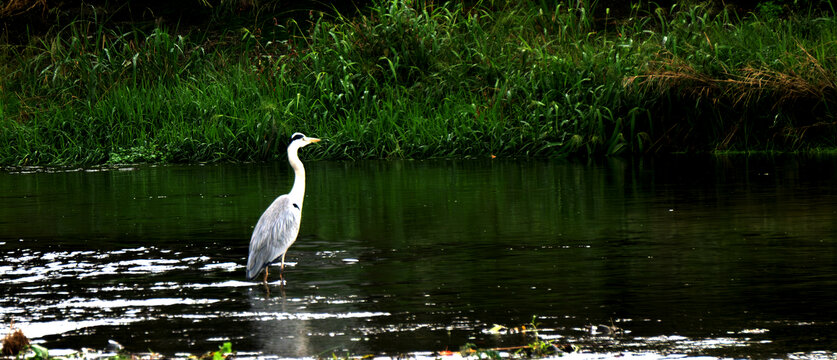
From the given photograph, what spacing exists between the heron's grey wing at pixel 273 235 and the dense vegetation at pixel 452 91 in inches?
406

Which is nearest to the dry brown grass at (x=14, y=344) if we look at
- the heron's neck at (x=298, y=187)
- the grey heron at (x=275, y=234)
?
the grey heron at (x=275, y=234)

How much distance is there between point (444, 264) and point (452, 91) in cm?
1218

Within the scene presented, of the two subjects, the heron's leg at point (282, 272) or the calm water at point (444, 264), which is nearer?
the calm water at point (444, 264)

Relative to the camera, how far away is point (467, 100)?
21281mm

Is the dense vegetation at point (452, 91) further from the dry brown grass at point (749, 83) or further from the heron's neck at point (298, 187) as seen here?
the heron's neck at point (298, 187)

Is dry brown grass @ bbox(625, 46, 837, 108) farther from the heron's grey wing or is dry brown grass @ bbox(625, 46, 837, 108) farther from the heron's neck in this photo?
the heron's grey wing

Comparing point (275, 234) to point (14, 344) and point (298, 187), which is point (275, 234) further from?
point (14, 344)

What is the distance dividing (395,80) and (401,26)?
3.62 feet

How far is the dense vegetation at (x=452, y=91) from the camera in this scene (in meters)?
19.4

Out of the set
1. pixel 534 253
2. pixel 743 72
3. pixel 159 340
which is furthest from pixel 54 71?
pixel 159 340

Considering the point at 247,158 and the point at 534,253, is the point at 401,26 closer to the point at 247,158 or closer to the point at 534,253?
the point at 247,158

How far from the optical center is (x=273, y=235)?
30.0ft

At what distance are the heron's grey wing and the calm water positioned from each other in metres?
0.23

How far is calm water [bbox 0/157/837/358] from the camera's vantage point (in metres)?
6.74
